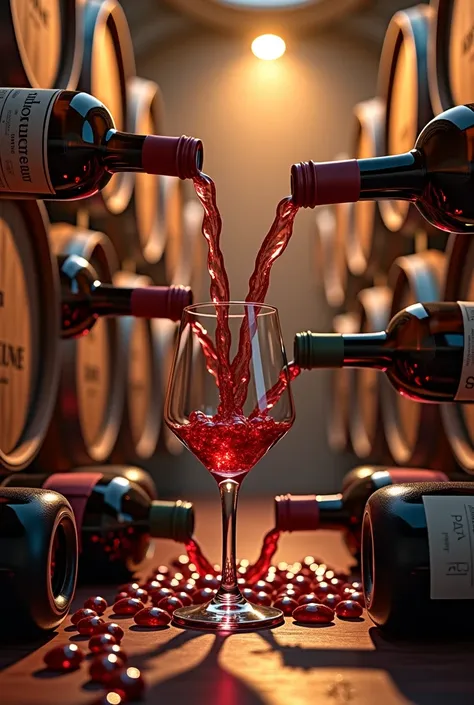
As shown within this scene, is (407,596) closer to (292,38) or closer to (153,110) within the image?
(153,110)

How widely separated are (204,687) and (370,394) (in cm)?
162

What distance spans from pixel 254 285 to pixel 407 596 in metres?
0.36

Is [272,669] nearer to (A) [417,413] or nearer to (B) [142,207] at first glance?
(A) [417,413]

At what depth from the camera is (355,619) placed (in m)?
0.87

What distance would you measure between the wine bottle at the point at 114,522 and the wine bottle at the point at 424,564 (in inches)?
13.6

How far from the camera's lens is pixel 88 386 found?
1.60 m

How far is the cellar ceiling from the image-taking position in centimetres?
302

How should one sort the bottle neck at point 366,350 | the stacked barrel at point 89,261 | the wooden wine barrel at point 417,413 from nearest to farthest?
1. the bottle neck at point 366,350
2. the stacked barrel at point 89,261
3. the wooden wine barrel at point 417,413

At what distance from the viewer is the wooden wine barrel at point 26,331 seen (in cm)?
116

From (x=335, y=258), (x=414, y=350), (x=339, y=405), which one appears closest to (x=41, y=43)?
(x=414, y=350)

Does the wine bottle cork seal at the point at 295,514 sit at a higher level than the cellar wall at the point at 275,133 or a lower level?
lower

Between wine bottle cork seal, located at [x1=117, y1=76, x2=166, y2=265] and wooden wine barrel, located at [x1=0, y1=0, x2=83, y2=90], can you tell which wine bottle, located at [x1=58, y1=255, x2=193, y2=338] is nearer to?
wooden wine barrel, located at [x1=0, y1=0, x2=83, y2=90]

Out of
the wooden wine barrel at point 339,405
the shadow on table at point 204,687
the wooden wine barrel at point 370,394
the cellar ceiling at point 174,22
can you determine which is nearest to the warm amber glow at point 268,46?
the cellar ceiling at point 174,22

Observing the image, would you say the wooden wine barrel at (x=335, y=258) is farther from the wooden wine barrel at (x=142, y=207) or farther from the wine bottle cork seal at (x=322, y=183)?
the wine bottle cork seal at (x=322, y=183)
